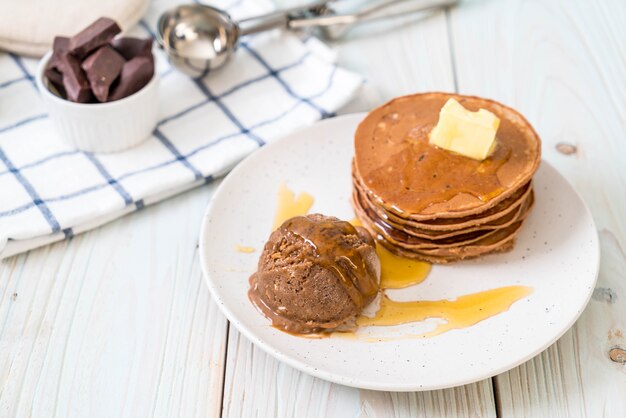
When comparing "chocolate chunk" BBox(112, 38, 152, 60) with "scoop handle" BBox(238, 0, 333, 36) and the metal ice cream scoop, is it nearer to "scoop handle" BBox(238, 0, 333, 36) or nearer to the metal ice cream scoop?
the metal ice cream scoop

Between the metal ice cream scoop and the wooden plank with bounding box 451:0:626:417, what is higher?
the metal ice cream scoop

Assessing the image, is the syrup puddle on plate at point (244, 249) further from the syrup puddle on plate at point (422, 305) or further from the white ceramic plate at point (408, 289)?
the syrup puddle on plate at point (422, 305)

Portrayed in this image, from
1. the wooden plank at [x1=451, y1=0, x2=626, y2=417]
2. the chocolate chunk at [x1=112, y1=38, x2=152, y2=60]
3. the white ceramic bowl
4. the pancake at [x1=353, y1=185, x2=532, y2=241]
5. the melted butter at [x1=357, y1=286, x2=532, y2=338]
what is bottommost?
the wooden plank at [x1=451, y1=0, x2=626, y2=417]

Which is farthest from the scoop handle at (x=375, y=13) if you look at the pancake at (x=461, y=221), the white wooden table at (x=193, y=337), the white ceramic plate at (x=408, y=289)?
the pancake at (x=461, y=221)

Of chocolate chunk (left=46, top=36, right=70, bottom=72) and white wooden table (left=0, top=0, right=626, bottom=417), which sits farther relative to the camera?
chocolate chunk (left=46, top=36, right=70, bottom=72)

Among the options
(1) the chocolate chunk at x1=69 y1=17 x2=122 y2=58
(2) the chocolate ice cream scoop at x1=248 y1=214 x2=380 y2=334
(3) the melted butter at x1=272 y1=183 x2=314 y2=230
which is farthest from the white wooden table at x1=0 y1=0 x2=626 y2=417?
(1) the chocolate chunk at x1=69 y1=17 x2=122 y2=58

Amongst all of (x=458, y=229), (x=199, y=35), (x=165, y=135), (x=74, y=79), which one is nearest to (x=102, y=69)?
(x=74, y=79)
